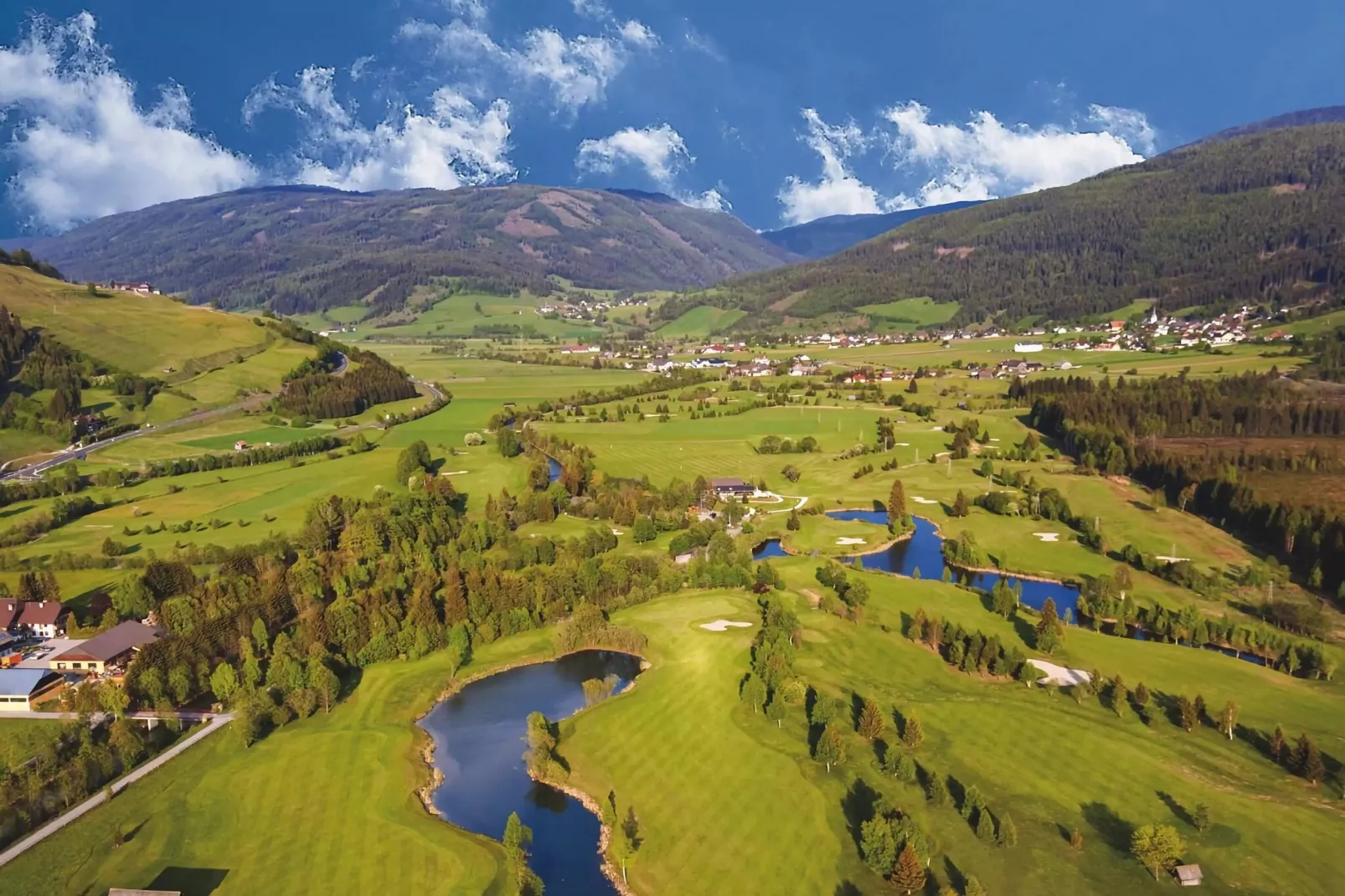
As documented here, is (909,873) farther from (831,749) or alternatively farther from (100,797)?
(100,797)

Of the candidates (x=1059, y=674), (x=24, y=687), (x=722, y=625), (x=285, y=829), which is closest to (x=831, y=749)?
(x=1059, y=674)

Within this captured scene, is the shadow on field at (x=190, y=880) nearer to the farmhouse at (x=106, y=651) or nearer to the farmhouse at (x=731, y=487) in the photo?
the farmhouse at (x=106, y=651)

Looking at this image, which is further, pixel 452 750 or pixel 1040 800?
pixel 452 750

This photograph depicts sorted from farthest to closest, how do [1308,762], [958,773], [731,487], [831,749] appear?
1. [731,487]
2. [831,749]
3. [958,773]
4. [1308,762]

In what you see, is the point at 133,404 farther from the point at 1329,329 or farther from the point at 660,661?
the point at 1329,329

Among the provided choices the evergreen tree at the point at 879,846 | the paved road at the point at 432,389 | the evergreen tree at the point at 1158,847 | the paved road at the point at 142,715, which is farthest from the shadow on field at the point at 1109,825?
the paved road at the point at 432,389

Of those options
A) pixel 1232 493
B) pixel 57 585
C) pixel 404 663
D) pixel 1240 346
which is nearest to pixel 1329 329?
pixel 1240 346
